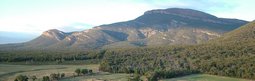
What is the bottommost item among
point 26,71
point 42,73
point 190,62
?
point 42,73

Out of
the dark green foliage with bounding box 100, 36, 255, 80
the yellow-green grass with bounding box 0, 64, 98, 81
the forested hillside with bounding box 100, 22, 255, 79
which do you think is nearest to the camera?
the yellow-green grass with bounding box 0, 64, 98, 81

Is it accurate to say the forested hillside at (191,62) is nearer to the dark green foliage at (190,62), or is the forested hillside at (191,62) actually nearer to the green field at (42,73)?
the dark green foliage at (190,62)

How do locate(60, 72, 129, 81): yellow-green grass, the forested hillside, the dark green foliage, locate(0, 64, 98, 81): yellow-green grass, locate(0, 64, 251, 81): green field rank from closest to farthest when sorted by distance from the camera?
locate(60, 72, 129, 81): yellow-green grass, locate(0, 64, 251, 81): green field, locate(0, 64, 98, 81): yellow-green grass, the forested hillside, the dark green foliage

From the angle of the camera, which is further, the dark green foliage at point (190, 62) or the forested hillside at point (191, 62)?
the dark green foliage at point (190, 62)

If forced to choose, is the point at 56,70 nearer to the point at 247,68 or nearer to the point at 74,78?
the point at 74,78

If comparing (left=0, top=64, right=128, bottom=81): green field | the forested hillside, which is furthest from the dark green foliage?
(left=0, top=64, right=128, bottom=81): green field

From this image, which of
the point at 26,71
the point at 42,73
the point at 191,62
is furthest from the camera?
the point at 191,62

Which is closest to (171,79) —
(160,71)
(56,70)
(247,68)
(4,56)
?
(160,71)

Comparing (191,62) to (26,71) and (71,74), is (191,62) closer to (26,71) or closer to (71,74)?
(71,74)

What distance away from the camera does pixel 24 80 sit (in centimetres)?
12056

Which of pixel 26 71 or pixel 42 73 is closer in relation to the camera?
pixel 42 73

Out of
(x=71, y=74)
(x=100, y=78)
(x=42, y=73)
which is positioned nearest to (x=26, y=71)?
(x=42, y=73)

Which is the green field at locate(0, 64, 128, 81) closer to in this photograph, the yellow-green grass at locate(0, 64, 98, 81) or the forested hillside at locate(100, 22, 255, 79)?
the yellow-green grass at locate(0, 64, 98, 81)

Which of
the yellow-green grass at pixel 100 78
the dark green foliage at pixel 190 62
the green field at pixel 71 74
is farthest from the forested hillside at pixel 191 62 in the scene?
the yellow-green grass at pixel 100 78
